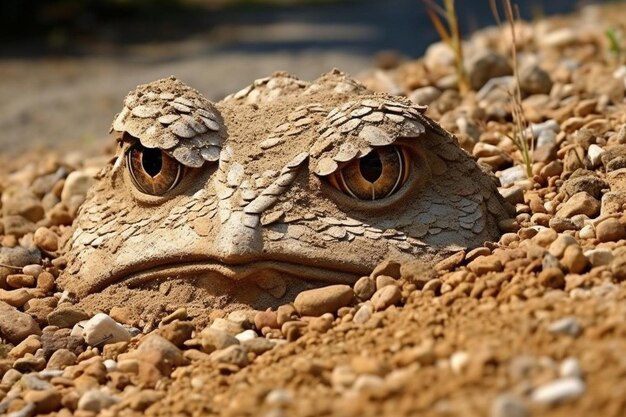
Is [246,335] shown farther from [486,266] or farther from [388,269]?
[486,266]

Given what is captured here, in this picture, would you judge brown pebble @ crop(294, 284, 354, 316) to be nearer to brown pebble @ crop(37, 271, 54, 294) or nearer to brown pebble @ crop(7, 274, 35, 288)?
brown pebble @ crop(37, 271, 54, 294)

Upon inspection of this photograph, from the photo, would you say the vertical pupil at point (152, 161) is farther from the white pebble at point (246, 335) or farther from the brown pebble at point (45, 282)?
the white pebble at point (246, 335)

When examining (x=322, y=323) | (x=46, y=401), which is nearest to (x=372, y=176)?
(x=322, y=323)

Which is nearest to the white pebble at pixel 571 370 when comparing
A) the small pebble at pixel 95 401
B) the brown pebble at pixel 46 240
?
the small pebble at pixel 95 401

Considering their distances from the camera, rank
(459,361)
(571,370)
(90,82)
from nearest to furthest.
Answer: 1. (571,370)
2. (459,361)
3. (90,82)

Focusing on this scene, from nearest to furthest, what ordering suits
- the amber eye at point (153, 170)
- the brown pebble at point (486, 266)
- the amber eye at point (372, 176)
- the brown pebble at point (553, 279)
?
the brown pebble at point (553, 279) < the brown pebble at point (486, 266) < the amber eye at point (372, 176) < the amber eye at point (153, 170)

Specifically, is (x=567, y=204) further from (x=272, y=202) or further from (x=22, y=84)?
(x=22, y=84)

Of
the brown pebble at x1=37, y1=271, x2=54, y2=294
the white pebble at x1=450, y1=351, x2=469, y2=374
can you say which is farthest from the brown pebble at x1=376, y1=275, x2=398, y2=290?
the brown pebble at x1=37, y1=271, x2=54, y2=294
